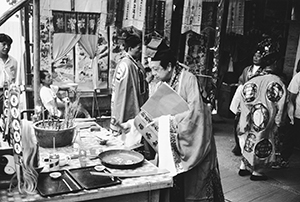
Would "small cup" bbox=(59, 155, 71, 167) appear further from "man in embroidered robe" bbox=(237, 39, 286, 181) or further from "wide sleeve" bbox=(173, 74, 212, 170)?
"man in embroidered robe" bbox=(237, 39, 286, 181)

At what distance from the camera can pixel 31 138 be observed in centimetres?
232

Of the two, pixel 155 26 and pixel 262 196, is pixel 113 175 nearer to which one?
pixel 262 196

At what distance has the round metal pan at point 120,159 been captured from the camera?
2686mm

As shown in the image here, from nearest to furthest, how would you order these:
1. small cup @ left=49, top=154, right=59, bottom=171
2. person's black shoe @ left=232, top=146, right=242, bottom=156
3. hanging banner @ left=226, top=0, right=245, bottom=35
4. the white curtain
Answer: small cup @ left=49, top=154, right=59, bottom=171 < person's black shoe @ left=232, top=146, right=242, bottom=156 < the white curtain < hanging banner @ left=226, top=0, right=245, bottom=35

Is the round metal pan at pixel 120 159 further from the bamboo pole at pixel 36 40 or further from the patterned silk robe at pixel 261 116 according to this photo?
the patterned silk robe at pixel 261 116

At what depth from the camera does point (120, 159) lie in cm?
288

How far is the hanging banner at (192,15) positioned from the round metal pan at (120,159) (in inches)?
214

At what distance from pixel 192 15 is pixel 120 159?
18.6 feet

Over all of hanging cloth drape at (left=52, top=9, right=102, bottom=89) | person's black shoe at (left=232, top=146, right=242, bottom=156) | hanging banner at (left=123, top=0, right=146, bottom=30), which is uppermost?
hanging banner at (left=123, top=0, right=146, bottom=30)

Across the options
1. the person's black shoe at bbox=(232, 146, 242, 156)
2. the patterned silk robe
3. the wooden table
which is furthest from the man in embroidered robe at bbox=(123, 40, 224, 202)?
the person's black shoe at bbox=(232, 146, 242, 156)

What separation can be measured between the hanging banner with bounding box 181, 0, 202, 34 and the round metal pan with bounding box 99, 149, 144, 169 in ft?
17.8

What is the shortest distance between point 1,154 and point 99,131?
5.25ft

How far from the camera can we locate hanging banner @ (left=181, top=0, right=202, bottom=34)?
7.82 meters

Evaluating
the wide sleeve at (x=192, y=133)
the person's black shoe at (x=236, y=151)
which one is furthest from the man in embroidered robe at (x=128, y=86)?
the person's black shoe at (x=236, y=151)
